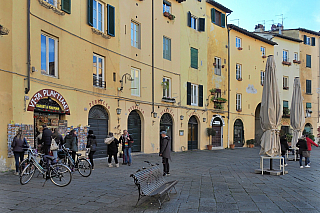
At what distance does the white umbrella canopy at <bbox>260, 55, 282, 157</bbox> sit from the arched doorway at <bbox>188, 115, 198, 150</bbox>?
14.0 metres

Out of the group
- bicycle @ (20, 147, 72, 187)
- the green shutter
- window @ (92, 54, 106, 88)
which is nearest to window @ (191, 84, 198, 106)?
window @ (92, 54, 106, 88)

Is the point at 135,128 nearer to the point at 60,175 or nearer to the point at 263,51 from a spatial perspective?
the point at 60,175

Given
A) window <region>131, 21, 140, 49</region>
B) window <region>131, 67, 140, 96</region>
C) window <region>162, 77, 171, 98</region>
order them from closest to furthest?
window <region>131, 67, 140, 96</region> < window <region>131, 21, 140, 49</region> < window <region>162, 77, 171, 98</region>

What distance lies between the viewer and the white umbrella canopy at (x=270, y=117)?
38.9ft

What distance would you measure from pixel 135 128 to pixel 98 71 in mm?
4878

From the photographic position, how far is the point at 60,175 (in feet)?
29.2

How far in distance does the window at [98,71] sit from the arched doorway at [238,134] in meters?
18.1

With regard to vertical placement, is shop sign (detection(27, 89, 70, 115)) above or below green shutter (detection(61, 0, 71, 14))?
below

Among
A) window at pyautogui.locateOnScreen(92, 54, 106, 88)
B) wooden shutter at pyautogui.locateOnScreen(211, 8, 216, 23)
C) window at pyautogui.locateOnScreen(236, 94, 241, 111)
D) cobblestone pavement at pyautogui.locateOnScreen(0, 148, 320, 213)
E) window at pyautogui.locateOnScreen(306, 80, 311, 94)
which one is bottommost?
cobblestone pavement at pyautogui.locateOnScreen(0, 148, 320, 213)

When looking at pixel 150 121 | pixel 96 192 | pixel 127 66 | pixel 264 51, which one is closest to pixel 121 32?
pixel 127 66

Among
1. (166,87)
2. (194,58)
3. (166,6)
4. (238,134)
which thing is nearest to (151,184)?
(166,87)

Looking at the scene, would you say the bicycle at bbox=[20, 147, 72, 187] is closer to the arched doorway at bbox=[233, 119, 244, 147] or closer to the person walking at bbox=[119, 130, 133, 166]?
the person walking at bbox=[119, 130, 133, 166]

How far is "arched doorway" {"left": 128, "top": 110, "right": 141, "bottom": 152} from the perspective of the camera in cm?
1991

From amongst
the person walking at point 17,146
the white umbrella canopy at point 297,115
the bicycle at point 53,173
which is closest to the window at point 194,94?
the white umbrella canopy at point 297,115
